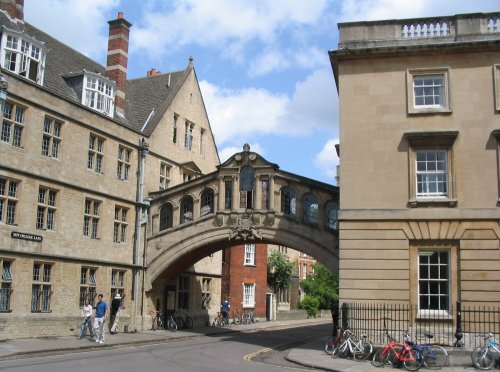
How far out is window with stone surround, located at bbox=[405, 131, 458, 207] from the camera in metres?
21.5

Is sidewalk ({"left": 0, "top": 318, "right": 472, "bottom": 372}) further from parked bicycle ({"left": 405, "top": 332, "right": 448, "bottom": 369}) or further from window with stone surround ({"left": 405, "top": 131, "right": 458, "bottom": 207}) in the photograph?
window with stone surround ({"left": 405, "top": 131, "right": 458, "bottom": 207})

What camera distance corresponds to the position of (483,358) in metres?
17.8

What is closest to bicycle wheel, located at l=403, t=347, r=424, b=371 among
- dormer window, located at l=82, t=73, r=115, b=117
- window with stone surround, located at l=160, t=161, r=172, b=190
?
dormer window, located at l=82, t=73, r=115, b=117

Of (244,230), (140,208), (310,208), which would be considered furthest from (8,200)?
(310,208)

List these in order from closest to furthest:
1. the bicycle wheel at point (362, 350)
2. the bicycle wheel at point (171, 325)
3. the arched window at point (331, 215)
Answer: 1. the bicycle wheel at point (362, 350)
2. the arched window at point (331, 215)
3. the bicycle wheel at point (171, 325)

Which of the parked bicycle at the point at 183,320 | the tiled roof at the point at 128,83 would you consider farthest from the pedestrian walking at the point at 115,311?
the tiled roof at the point at 128,83

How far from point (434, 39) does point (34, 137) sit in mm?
15612

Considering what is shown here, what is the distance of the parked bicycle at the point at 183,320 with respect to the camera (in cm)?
3403

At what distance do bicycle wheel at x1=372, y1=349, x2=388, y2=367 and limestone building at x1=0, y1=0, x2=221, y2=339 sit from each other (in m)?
13.0

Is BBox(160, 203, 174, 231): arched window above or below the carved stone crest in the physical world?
above

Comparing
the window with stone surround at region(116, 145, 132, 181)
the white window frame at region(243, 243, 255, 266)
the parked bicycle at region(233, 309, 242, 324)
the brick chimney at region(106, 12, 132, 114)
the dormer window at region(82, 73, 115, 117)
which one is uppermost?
the brick chimney at region(106, 12, 132, 114)

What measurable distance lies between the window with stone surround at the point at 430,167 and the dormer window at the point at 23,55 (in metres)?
14.8

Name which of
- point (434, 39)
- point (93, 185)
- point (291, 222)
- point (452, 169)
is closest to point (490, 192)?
point (452, 169)

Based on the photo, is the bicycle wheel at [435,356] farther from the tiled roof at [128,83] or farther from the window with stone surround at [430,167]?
the tiled roof at [128,83]
